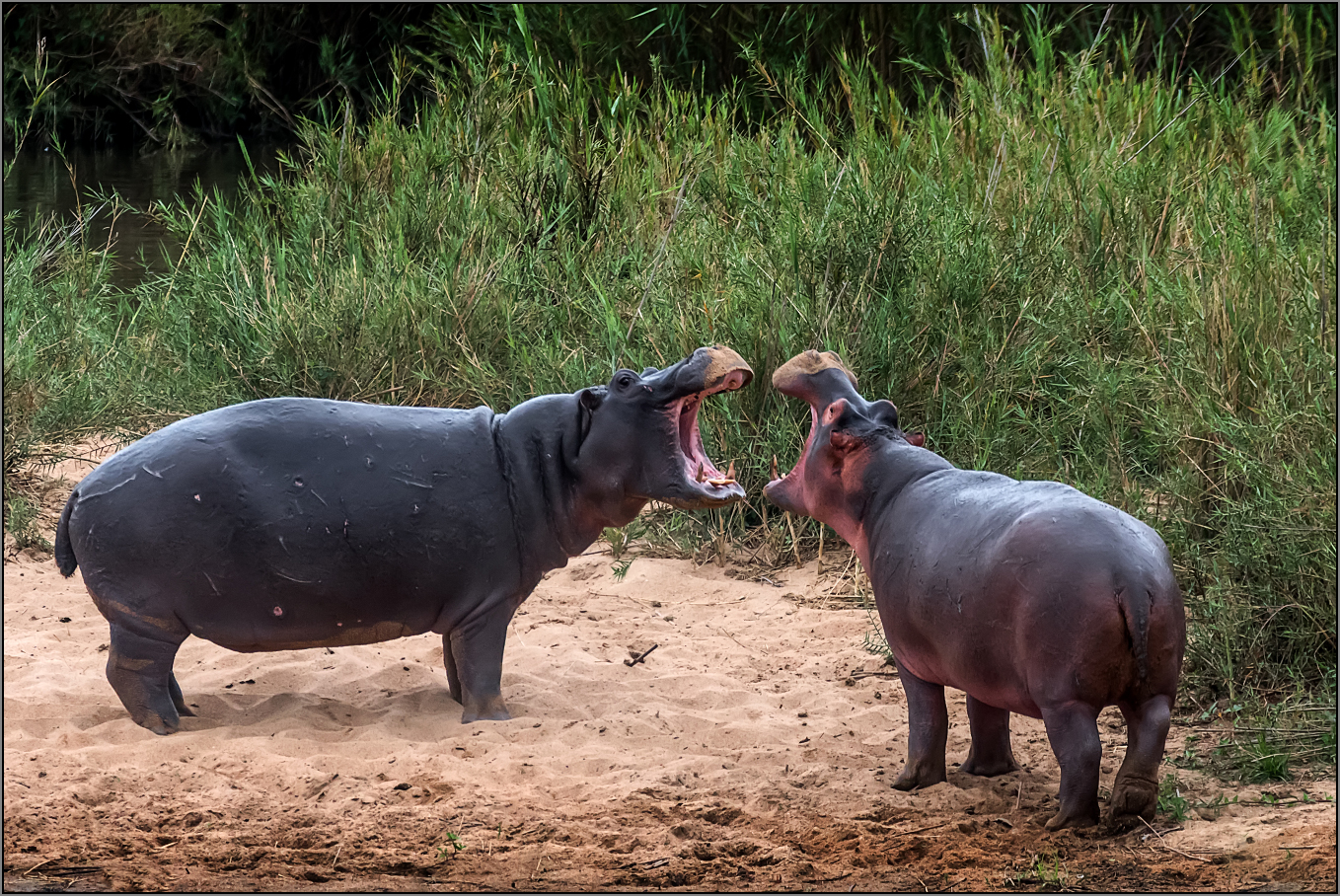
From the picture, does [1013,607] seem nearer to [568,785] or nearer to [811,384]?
[811,384]

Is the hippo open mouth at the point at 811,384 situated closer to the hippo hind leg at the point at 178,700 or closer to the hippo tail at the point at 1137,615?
the hippo tail at the point at 1137,615

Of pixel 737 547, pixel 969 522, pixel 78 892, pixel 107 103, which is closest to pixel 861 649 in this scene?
pixel 737 547

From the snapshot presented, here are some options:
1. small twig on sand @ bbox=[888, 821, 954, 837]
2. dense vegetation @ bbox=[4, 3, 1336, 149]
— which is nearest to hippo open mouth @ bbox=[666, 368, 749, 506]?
small twig on sand @ bbox=[888, 821, 954, 837]

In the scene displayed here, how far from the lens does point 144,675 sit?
4070mm

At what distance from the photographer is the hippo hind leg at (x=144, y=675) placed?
404cm

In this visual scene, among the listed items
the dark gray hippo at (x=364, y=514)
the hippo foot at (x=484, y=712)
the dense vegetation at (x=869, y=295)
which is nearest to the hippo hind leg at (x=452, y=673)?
the dark gray hippo at (x=364, y=514)

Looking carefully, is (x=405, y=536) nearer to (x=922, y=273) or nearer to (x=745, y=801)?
(x=745, y=801)

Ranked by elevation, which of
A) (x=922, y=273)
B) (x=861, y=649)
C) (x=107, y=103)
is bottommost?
(x=107, y=103)

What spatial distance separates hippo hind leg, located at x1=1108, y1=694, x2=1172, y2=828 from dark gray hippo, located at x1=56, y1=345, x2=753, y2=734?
141 centimetres

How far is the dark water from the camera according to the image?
1180cm

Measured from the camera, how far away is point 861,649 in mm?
4863

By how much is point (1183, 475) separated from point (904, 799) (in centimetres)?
194

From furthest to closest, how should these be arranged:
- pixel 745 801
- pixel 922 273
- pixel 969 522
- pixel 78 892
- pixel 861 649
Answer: pixel 922 273
pixel 861 649
pixel 745 801
pixel 969 522
pixel 78 892

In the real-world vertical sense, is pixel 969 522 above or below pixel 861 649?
above
